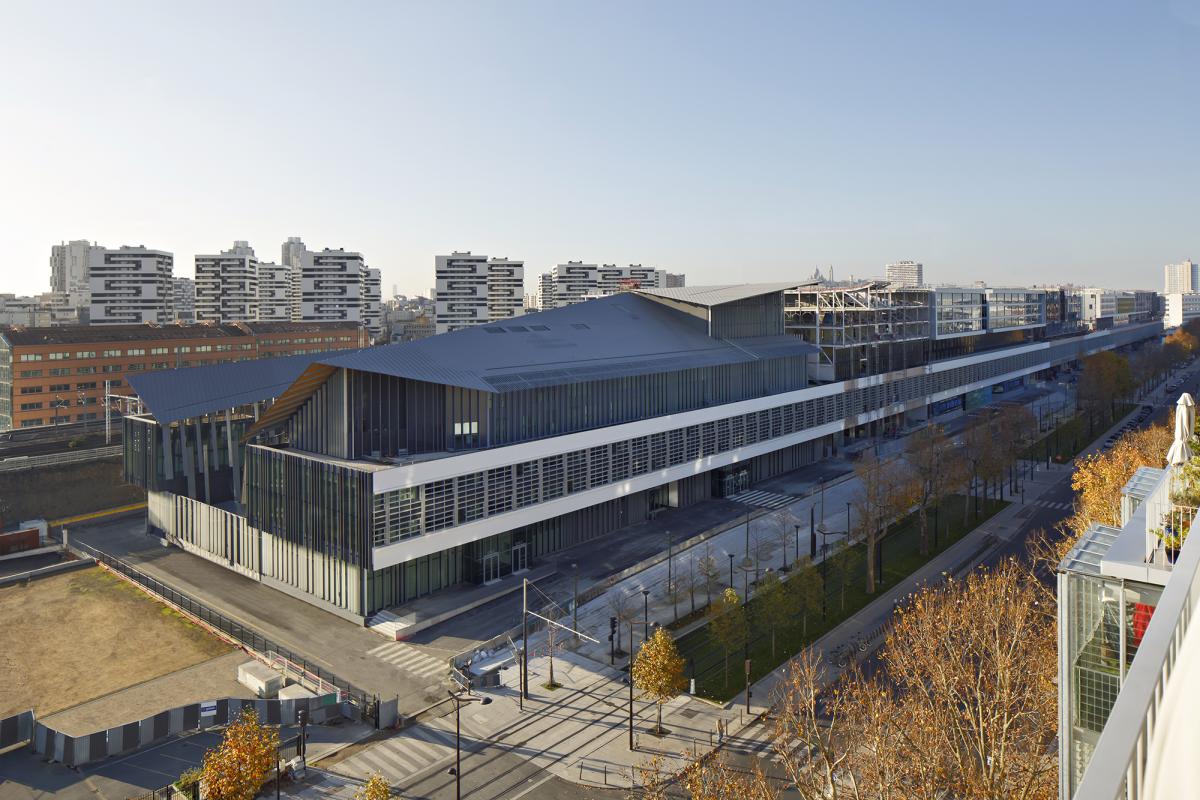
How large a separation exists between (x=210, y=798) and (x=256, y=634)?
18.3 metres

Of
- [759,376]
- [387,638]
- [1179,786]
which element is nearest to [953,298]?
[759,376]

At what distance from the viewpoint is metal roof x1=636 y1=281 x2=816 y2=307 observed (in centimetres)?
7781

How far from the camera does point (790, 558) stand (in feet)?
186

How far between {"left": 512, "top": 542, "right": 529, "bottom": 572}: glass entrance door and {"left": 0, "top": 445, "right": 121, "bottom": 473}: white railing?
5426 cm

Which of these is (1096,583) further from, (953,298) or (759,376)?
(953,298)

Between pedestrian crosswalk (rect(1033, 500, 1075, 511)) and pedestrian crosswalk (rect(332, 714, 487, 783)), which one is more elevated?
pedestrian crosswalk (rect(1033, 500, 1075, 511))

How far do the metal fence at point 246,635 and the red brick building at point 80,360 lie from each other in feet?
143

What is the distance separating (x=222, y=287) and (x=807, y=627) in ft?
587

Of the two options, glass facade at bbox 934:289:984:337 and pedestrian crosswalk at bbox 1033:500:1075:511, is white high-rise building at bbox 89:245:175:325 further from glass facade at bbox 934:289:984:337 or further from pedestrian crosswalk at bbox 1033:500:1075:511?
pedestrian crosswalk at bbox 1033:500:1075:511

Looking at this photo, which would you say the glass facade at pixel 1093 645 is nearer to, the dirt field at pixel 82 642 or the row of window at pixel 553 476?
the row of window at pixel 553 476

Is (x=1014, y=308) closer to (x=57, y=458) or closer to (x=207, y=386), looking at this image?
(x=207, y=386)

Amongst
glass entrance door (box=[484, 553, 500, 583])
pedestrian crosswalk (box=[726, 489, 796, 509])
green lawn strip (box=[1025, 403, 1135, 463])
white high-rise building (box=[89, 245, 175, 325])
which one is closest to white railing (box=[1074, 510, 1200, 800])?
glass entrance door (box=[484, 553, 500, 583])

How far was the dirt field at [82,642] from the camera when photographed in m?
39.9

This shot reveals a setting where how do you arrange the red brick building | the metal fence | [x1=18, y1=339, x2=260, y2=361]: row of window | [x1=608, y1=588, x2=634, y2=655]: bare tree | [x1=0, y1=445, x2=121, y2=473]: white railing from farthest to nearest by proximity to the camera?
1. [x1=18, y1=339, x2=260, y2=361]: row of window
2. the red brick building
3. [x1=0, y1=445, x2=121, y2=473]: white railing
4. [x1=608, y1=588, x2=634, y2=655]: bare tree
5. the metal fence
